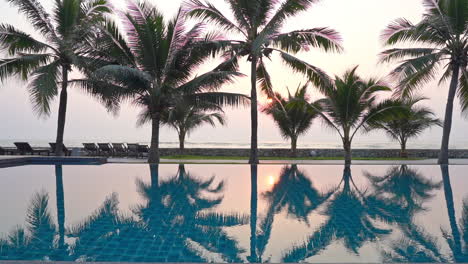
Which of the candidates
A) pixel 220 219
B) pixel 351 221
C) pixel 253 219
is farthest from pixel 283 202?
pixel 220 219

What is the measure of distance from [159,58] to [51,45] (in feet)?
14.5

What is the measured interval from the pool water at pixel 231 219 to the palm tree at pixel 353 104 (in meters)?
3.78

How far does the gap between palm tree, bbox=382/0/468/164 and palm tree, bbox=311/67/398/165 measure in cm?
124

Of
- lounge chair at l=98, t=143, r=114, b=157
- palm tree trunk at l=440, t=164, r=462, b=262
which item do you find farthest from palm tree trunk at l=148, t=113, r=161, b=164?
palm tree trunk at l=440, t=164, r=462, b=262

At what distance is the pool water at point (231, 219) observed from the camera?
13.9 ft

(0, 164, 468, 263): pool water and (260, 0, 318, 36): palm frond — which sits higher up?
(260, 0, 318, 36): palm frond

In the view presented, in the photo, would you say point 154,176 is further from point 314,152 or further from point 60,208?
point 314,152

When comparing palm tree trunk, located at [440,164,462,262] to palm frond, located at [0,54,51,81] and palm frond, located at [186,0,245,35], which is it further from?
palm frond, located at [0,54,51,81]

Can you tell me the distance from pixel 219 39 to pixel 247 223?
9276 mm

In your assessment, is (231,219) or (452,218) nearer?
(231,219)

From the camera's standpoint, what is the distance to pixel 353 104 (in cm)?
1411

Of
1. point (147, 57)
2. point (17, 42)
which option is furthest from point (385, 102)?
Answer: point (17, 42)

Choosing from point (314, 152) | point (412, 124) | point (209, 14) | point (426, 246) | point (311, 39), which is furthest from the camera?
point (314, 152)

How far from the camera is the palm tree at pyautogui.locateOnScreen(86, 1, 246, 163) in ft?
43.6
